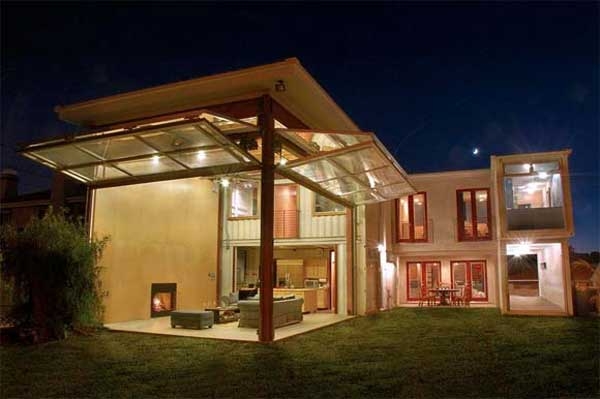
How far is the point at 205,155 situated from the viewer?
996 cm

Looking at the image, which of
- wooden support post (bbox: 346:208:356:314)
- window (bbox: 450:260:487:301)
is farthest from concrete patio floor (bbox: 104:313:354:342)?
window (bbox: 450:260:487:301)

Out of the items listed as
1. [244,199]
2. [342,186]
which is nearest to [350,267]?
[342,186]

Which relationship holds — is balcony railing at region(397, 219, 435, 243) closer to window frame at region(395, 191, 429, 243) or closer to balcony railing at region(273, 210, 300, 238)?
window frame at region(395, 191, 429, 243)

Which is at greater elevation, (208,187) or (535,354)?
(208,187)

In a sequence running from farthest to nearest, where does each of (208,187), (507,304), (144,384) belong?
1. (208,187)
2. (507,304)
3. (144,384)

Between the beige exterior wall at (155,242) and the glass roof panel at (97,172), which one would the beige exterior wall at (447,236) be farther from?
the glass roof panel at (97,172)

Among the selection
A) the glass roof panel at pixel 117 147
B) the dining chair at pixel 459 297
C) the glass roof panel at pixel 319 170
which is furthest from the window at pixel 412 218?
the glass roof panel at pixel 117 147

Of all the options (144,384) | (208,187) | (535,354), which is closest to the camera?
(144,384)

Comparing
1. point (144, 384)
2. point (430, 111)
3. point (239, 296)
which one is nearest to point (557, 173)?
point (239, 296)

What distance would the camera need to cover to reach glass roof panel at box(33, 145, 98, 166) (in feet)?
33.3

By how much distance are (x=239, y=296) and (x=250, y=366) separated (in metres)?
7.97

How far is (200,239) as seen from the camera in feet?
49.8

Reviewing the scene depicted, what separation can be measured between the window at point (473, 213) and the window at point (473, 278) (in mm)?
1102

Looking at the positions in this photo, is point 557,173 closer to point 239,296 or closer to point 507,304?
point 507,304
